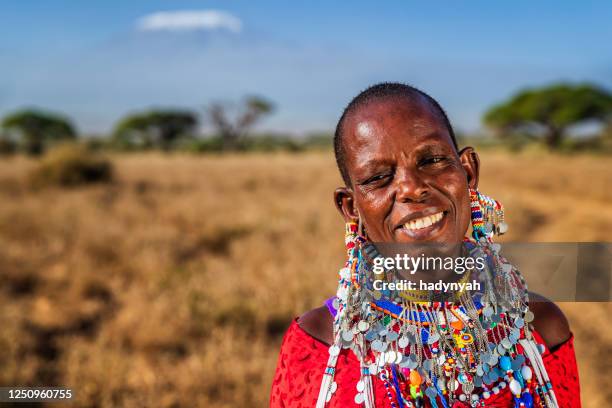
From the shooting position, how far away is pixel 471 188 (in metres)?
1.55

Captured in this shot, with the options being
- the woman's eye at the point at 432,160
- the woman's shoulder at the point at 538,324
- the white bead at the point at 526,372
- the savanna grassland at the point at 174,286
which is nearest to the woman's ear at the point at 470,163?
the woman's eye at the point at 432,160

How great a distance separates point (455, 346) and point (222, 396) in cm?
296

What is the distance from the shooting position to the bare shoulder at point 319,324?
1.44 m

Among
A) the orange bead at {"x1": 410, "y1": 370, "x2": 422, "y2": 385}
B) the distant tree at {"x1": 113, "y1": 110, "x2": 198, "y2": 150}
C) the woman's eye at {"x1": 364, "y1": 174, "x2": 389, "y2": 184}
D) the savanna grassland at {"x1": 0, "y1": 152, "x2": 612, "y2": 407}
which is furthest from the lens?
the distant tree at {"x1": 113, "y1": 110, "x2": 198, "y2": 150}

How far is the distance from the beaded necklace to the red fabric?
0.07ft

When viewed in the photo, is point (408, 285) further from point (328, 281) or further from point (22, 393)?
point (328, 281)

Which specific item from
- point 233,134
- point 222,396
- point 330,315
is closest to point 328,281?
point 222,396

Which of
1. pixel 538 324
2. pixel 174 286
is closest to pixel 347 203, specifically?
pixel 538 324

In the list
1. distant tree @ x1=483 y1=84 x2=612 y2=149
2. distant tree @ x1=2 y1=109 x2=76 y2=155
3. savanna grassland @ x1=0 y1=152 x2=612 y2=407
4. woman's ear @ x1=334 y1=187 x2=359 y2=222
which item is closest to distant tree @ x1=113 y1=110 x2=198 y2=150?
distant tree @ x1=2 y1=109 x2=76 y2=155

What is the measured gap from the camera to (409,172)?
1.39 m

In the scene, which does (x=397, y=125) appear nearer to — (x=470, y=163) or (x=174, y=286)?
(x=470, y=163)

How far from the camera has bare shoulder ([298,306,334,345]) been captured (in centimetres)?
144

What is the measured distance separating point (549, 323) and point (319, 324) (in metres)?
0.66

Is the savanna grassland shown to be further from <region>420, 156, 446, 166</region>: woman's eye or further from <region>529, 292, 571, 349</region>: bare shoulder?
<region>420, 156, 446, 166</region>: woman's eye
